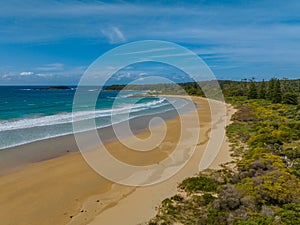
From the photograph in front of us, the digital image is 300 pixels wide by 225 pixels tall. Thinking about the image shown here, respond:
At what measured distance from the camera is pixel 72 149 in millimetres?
15758

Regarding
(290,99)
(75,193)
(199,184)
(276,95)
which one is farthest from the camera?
(276,95)

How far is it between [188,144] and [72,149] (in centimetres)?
753

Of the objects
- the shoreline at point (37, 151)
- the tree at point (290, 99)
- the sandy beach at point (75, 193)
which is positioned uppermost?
the tree at point (290, 99)

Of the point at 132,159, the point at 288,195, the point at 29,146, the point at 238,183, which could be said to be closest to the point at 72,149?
the point at 29,146

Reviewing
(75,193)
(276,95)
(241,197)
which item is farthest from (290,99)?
(75,193)

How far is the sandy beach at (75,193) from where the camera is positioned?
7625 mm

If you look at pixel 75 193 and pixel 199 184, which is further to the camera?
pixel 75 193

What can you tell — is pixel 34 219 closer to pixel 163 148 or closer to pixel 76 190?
pixel 76 190

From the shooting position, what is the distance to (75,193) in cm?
937

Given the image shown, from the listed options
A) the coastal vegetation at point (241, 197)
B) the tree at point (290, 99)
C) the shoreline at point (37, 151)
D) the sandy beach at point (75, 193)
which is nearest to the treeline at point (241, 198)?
the coastal vegetation at point (241, 197)

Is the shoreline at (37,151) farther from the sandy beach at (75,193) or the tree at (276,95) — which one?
the tree at (276,95)

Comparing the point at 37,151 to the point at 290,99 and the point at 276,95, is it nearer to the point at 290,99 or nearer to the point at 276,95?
the point at 290,99

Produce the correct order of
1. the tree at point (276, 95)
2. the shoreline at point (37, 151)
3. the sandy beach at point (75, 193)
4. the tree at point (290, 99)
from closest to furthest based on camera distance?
the sandy beach at point (75, 193) → the shoreline at point (37, 151) → the tree at point (290, 99) → the tree at point (276, 95)

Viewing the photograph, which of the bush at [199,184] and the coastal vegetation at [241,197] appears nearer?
the coastal vegetation at [241,197]
